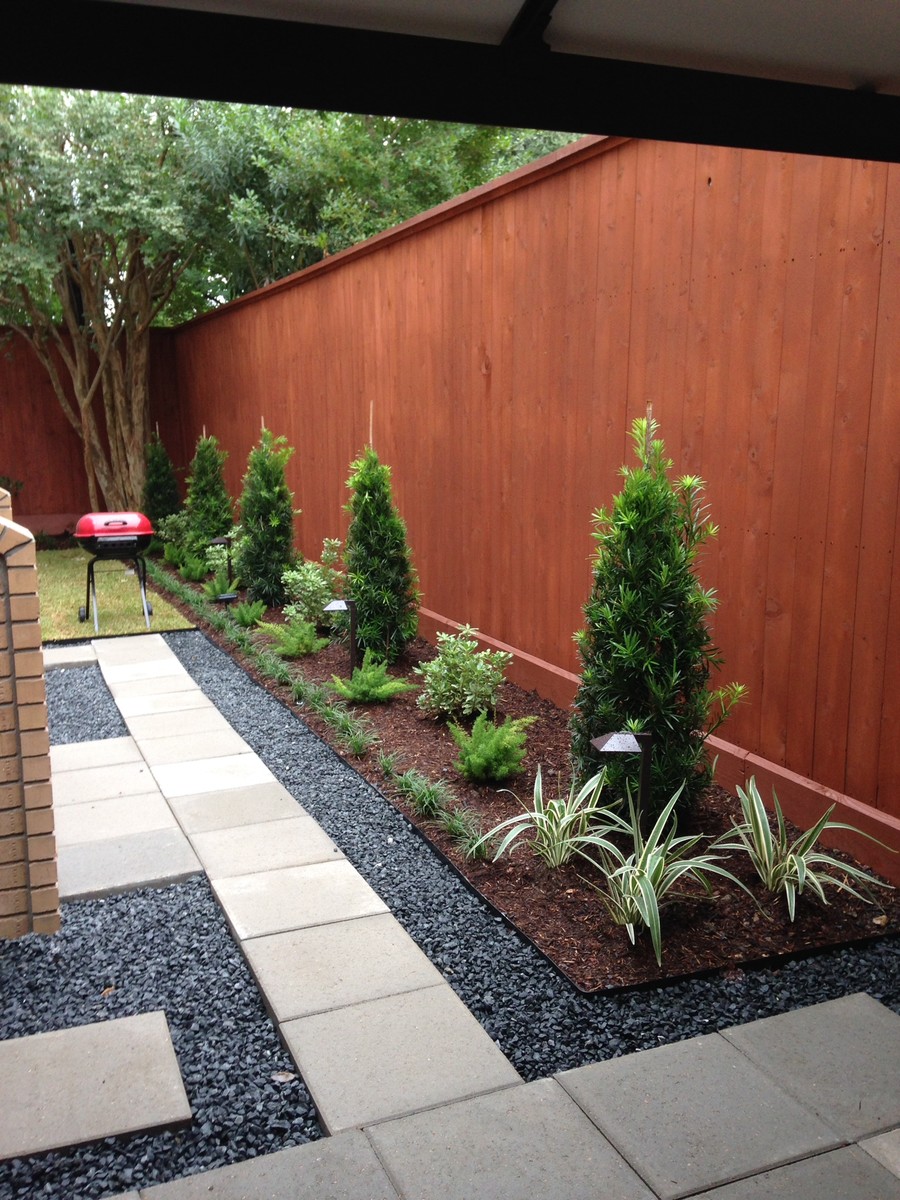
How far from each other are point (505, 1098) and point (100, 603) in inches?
302

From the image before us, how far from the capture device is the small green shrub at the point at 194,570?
1020 cm

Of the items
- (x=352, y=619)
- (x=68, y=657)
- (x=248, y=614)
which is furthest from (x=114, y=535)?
(x=352, y=619)

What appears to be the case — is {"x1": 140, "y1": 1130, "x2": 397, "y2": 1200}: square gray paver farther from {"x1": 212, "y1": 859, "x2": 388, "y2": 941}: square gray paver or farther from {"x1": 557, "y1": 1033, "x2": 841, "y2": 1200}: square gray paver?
{"x1": 212, "y1": 859, "x2": 388, "y2": 941}: square gray paver

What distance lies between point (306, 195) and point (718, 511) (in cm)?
1198

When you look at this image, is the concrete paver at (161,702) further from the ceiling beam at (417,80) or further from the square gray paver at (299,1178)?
the ceiling beam at (417,80)

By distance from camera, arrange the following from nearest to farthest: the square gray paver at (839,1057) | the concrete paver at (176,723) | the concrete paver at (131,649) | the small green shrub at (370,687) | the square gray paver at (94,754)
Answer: the square gray paver at (839,1057) < the square gray paver at (94,754) < the concrete paver at (176,723) < the small green shrub at (370,687) < the concrete paver at (131,649)

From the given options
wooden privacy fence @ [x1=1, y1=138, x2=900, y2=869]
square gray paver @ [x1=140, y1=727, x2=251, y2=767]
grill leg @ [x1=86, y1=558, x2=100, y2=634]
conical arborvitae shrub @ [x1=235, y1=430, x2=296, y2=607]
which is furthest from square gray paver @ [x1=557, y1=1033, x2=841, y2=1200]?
conical arborvitae shrub @ [x1=235, y1=430, x2=296, y2=607]

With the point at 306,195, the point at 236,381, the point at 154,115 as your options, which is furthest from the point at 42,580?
the point at 306,195

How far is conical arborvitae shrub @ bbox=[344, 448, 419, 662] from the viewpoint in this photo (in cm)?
638

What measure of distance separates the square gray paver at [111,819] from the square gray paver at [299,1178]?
205 centimetres

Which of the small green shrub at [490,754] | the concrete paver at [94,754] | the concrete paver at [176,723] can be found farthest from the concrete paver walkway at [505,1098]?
the concrete paver at [176,723]

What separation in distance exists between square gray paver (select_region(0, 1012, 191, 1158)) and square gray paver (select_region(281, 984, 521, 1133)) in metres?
0.32

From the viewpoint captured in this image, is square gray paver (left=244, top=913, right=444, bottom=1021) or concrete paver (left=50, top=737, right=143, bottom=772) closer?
square gray paver (left=244, top=913, right=444, bottom=1021)

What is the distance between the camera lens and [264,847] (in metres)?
3.82
